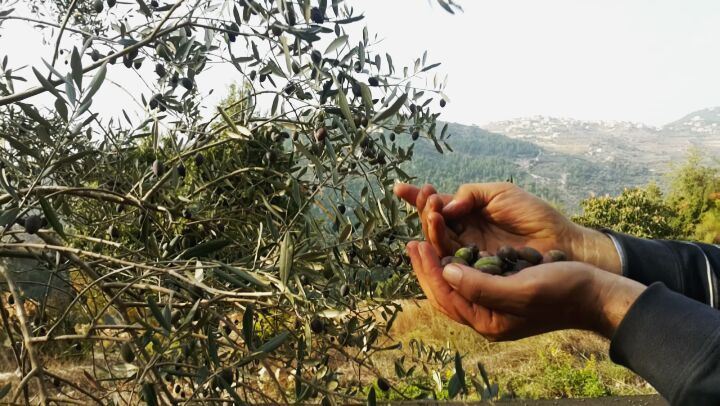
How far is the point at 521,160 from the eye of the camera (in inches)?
2231

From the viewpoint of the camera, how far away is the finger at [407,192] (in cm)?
164

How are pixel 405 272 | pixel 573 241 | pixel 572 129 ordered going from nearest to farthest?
pixel 573 241
pixel 405 272
pixel 572 129

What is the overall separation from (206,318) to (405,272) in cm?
94

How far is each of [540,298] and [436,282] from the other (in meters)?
0.27

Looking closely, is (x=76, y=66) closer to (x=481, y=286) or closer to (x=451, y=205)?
(x=481, y=286)

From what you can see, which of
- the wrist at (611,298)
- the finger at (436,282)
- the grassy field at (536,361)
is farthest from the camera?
the grassy field at (536,361)

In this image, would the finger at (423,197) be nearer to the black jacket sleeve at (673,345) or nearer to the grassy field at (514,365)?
the black jacket sleeve at (673,345)

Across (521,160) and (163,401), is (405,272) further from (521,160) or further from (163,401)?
(521,160)

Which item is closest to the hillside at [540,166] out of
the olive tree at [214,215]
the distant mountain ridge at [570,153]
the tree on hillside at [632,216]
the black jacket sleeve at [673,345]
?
the distant mountain ridge at [570,153]

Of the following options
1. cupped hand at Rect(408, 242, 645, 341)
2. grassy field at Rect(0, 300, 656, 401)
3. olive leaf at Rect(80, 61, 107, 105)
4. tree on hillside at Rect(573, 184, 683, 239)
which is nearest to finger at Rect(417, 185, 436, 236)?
cupped hand at Rect(408, 242, 645, 341)

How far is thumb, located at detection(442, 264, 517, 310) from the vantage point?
125 centimetres

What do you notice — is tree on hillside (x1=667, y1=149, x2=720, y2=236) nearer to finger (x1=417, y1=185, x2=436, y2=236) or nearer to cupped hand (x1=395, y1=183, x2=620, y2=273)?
cupped hand (x1=395, y1=183, x2=620, y2=273)

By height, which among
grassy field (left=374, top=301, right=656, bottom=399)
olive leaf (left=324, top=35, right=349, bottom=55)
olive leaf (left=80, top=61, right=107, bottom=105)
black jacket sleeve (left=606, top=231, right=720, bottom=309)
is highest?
olive leaf (left=324, top=35, right=349, bottom=55)

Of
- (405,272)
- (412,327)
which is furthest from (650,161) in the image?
(405,272)
